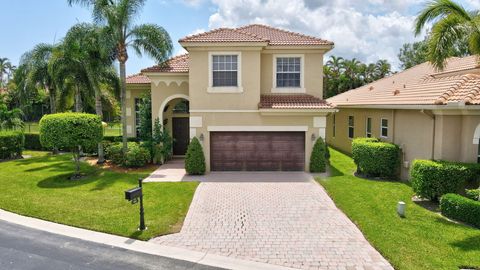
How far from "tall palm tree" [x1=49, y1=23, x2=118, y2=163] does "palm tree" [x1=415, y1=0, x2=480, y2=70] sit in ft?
47.0

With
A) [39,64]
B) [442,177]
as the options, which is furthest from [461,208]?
[39,64]

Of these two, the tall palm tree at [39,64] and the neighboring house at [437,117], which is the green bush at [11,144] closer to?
the tall palm tree at [39,64]

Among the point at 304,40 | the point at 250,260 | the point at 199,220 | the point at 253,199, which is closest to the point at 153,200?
the point at 199,220

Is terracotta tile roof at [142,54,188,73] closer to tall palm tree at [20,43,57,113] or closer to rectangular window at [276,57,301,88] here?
rectangular window at [276,57,301,88]

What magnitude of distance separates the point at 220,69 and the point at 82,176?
838cm

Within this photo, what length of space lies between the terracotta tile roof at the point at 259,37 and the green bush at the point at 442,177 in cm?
850

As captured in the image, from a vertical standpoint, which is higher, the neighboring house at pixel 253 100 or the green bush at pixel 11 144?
the neighboring house at pixel 253 100

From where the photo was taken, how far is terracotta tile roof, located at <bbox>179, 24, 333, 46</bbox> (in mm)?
15759

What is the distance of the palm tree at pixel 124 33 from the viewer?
16.5 meters

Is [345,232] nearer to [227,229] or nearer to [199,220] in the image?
[227,229]

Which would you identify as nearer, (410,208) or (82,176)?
(410,208)

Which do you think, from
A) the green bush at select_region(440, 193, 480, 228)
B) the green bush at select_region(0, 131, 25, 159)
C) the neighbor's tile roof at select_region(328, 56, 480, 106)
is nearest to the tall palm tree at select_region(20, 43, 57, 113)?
the green bush at select_region(0, 131, 25, 159)

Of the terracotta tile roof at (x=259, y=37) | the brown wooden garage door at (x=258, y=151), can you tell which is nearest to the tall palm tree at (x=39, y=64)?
the terracotta tile roof at (x=259, y=37)

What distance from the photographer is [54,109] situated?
23594 mm
